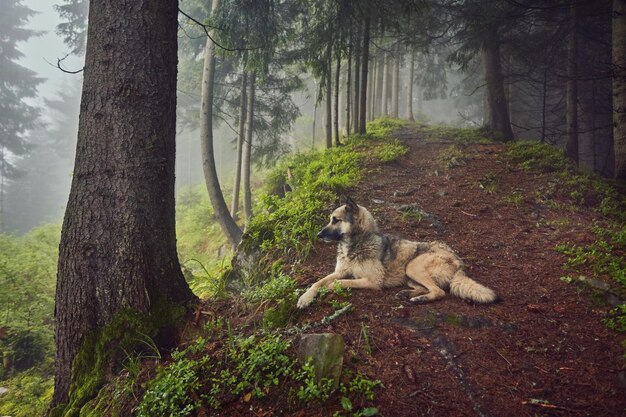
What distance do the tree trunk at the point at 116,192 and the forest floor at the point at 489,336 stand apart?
1.86m

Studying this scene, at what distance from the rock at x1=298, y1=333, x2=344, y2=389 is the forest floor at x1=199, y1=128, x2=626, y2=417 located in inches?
7.5

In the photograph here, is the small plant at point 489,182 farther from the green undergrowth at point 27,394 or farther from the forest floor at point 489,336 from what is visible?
the green undergrowth at point 27,394

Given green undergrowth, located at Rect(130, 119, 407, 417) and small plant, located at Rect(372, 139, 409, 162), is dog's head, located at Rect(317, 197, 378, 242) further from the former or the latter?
small plant, located at Rect(372, 139, 409, 162)

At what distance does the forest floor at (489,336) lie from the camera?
2.61 meters

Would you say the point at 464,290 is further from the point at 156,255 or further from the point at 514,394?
the point at 156,255

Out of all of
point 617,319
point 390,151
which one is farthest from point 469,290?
point 390,151

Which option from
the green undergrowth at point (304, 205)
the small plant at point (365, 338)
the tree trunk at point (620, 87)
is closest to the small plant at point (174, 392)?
the small plant at point (365, 338)

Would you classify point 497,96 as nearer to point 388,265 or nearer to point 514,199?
point 514,199

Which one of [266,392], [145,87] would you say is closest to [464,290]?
[266,392]

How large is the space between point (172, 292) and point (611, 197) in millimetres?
9820

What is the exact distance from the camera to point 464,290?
4109mm

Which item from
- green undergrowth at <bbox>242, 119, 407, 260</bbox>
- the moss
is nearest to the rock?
the moss

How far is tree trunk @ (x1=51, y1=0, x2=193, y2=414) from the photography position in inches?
139

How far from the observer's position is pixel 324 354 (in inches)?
112
